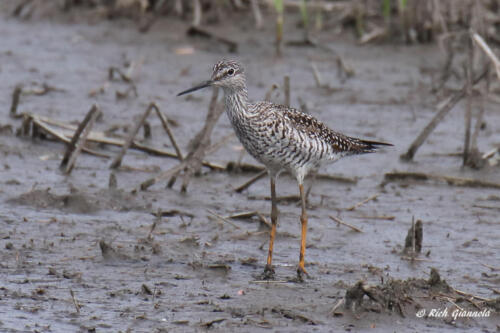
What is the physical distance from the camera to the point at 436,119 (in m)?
9.27

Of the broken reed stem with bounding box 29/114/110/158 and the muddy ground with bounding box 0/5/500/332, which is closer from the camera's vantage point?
the muddy ground with bounding box 0/5/500/332

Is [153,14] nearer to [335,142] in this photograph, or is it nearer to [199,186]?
[199,186]

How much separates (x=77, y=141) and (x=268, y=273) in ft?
Answer: 10.1

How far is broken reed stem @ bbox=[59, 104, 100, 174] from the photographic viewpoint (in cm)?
877

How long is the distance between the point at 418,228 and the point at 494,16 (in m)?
7.10

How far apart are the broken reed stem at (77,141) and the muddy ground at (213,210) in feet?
0.48

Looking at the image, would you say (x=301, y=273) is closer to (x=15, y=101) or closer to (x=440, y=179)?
(x=440, y=179)

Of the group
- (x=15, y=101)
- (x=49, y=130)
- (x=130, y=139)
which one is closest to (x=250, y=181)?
(x=130, y=139)

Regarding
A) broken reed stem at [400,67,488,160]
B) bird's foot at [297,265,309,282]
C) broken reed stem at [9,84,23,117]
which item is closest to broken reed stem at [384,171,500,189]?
broken reed stem at [400,67,488,160]

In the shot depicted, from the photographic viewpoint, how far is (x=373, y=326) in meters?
5.96

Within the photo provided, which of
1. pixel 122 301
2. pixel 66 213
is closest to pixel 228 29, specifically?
pixel 66 213

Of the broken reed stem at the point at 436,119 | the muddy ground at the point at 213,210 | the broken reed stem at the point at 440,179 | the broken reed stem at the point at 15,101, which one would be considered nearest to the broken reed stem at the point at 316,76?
the muddy ground at the point at 213,210

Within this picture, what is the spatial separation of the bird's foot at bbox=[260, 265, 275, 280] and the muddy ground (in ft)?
0.19

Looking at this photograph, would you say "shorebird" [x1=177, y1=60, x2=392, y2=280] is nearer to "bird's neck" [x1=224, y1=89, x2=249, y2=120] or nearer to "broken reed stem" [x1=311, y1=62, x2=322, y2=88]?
"bird's neck" [x1=224, y1=89, x2=249, y2=120]
